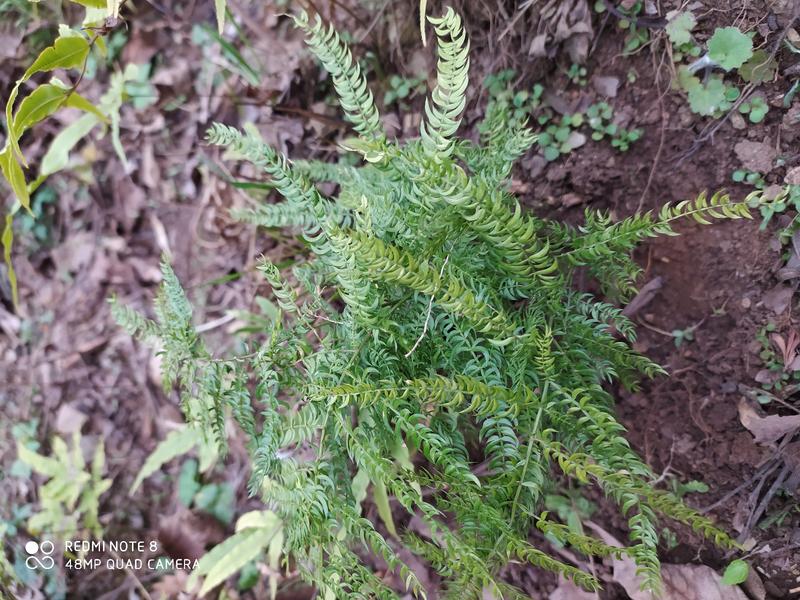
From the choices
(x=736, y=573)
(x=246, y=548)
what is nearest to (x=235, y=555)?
(x=246, y=548)

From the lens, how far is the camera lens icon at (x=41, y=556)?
2.37m

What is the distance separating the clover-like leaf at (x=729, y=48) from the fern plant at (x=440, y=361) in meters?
0.47

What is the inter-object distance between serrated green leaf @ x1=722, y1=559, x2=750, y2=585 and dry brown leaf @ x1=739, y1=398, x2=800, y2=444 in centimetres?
30

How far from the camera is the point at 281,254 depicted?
2131mm

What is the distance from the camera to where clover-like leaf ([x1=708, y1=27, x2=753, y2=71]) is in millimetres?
1449

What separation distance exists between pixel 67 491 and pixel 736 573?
95.7 inches

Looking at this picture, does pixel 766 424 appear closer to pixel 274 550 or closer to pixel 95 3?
pixel 274 550

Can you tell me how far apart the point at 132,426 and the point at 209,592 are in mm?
810

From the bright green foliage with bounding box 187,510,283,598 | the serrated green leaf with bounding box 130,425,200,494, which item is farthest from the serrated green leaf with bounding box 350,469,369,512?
the serrated green leaf with bounding box 130,425,200,494

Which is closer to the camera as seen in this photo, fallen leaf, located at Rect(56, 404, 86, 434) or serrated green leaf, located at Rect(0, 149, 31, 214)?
serrated green leaf, located at Rect(0, 149, 31, 214)

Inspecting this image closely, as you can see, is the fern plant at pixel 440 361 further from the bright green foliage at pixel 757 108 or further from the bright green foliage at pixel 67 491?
the bright green foliage at pixel 67 491

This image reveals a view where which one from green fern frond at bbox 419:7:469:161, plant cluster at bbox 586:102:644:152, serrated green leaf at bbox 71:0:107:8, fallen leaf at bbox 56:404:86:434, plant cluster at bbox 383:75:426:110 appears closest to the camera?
green fern frond at bbox 419:7:469:161

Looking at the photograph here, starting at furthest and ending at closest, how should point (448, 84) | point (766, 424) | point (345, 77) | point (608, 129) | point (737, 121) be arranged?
point (608, 129), point (737, 121), point (766, 424), point (345, 77), point (448, 84)

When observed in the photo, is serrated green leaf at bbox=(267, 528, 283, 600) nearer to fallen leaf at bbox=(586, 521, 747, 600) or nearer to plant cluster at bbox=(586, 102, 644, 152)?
fallen leaf at bbox=(586, 521, 747, 600)
